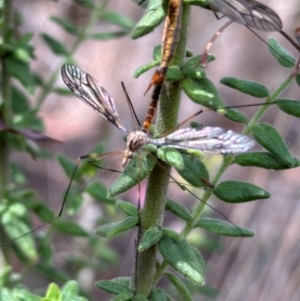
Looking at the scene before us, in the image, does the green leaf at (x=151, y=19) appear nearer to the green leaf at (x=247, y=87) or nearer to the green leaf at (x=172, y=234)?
the green leaf at (x=247, y=87)

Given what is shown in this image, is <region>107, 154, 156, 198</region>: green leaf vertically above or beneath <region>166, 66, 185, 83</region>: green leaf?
beneath

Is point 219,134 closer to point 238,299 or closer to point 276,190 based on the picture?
point 238,299

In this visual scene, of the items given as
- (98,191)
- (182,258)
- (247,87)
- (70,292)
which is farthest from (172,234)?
(98,191)

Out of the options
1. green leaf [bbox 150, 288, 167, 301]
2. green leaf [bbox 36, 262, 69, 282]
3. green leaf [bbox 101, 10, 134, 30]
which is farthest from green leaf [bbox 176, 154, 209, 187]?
green leaf [bbox 101, 10, 134, 30]

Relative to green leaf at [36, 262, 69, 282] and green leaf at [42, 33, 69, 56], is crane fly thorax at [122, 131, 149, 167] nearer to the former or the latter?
green leaf at [36, 262, 69, 282]

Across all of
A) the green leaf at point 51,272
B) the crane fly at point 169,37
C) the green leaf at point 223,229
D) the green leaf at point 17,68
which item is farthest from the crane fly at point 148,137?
the green leaf at point 51,272

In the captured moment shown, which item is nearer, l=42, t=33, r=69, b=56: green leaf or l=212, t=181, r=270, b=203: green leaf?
l=212, t=181, r=270, b=203: green leaf

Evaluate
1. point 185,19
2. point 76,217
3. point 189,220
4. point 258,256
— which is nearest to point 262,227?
point 258,256
